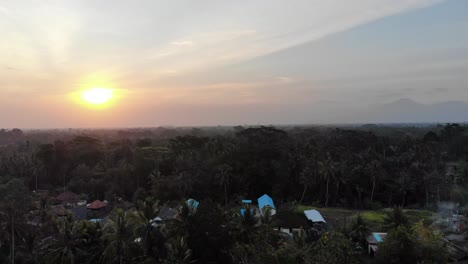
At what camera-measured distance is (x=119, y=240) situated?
1780cm

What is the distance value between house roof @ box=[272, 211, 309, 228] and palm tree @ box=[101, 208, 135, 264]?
1237 cm

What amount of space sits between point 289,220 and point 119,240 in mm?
14069

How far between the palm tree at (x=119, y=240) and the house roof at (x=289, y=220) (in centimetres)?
1237

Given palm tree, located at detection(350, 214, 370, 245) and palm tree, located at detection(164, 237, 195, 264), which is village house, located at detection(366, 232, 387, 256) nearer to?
palm tree, located at detection(350, 214, 370, 245)

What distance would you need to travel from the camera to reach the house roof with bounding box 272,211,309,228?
27.9 m

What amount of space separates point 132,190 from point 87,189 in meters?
5.89

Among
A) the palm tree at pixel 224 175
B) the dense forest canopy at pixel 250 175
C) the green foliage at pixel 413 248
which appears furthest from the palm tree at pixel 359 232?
the palm tree at pixel 224 175

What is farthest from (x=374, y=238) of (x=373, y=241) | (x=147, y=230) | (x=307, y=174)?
(x=307, y=174)

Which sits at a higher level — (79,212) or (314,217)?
(314,217)

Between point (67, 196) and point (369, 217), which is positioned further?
point (67, 196)

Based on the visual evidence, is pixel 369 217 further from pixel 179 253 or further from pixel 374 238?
pixel 179 253

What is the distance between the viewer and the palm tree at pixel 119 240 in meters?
17.7

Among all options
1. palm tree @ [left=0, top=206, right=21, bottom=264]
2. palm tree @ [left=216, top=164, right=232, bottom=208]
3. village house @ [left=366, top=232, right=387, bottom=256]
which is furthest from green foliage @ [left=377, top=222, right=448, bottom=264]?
palm tree @ [left=216, top=164, right=232, bottom=208]

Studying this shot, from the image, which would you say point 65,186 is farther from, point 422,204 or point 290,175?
point 422,204
